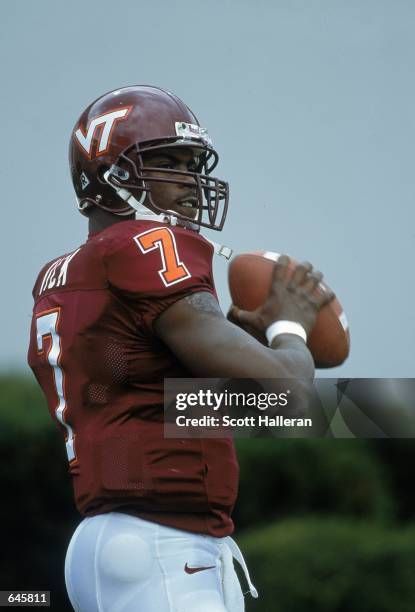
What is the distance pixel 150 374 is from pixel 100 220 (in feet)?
1.70

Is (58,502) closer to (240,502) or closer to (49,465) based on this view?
(49,465)

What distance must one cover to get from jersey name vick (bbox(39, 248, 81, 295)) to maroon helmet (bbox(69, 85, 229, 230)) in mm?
177

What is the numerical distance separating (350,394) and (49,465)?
63.3 inches

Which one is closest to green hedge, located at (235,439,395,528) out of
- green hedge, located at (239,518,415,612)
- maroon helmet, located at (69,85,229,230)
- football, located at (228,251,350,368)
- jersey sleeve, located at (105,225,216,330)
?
green hedge, located at (239,518,415,612)

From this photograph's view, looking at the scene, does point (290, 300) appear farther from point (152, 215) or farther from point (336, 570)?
point (336, 570)

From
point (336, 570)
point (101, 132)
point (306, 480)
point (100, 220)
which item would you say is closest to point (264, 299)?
point (100, 220)

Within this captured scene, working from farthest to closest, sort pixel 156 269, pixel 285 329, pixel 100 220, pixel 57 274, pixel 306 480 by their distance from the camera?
pixel 306 480
pixel 100 220
pixel 57 274
pixel 285 329
pixel 156 269

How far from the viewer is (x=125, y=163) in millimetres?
2596

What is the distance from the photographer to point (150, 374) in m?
2.36

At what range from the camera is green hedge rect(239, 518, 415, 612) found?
396 centimetres

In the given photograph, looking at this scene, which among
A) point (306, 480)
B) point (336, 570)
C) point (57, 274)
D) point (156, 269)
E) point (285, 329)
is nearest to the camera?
point (156, 269)

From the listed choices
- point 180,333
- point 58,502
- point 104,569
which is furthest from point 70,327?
point 58,502

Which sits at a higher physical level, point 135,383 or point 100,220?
point 100,220

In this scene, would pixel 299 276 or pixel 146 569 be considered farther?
pixel 299 276
